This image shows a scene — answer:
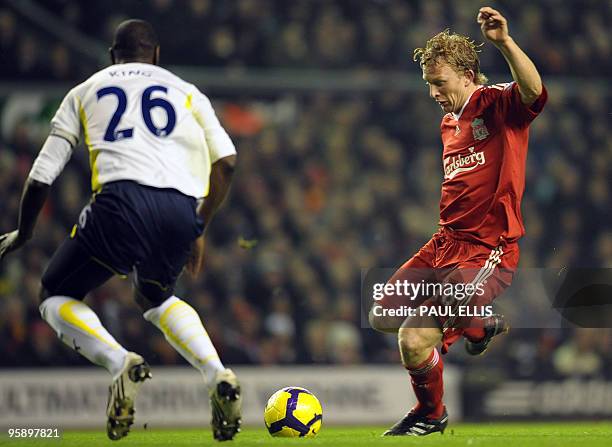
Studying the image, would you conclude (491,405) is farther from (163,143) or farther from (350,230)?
(163,143)

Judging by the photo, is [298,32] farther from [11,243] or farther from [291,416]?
[11,243]

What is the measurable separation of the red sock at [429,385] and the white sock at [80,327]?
177 centimetres

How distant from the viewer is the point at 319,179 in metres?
12.9

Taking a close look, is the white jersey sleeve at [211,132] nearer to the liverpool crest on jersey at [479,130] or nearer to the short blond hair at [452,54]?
the short blond hair at [452,54]

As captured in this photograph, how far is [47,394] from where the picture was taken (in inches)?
396

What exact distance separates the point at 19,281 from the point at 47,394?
131cm

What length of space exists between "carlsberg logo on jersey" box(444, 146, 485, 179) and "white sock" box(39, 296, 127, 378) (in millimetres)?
2027

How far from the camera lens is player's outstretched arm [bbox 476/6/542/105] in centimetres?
498

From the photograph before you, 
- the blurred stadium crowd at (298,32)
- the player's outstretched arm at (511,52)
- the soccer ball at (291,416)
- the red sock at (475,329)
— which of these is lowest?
the soccer ball at (291,416)

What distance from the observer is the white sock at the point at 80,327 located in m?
4.72

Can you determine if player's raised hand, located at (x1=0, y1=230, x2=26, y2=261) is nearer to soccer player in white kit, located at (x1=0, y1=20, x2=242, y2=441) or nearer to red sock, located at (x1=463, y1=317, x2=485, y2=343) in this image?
soccer player in white kit, located at (x1=0, y1=20, x2=242, y2=441)

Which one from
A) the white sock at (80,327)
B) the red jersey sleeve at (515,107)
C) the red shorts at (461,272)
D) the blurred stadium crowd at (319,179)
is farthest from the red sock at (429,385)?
the blurred stadium crowd at (319,179)

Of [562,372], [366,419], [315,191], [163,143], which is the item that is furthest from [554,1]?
[163,143]

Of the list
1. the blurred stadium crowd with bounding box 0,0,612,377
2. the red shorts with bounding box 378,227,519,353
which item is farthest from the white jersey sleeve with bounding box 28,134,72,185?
the blurred stadium crowd with bounding box 0,0,612,377
